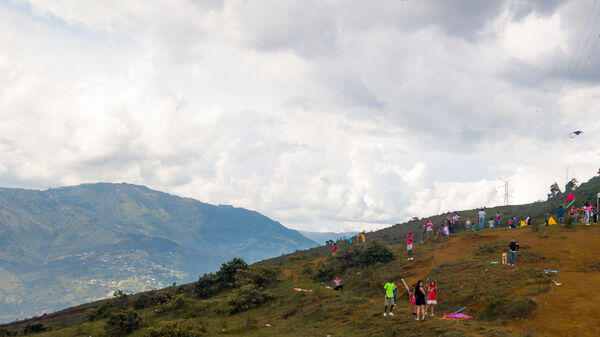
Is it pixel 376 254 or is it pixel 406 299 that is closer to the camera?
pixel 406 299

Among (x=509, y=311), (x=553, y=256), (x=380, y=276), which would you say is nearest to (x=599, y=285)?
(x=509, y=311)

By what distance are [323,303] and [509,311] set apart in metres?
13.6

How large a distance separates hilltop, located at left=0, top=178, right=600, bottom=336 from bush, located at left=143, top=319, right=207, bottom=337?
0.07 metres

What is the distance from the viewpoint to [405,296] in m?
29.6

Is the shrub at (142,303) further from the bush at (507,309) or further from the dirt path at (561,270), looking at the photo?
the bush at (507,309)

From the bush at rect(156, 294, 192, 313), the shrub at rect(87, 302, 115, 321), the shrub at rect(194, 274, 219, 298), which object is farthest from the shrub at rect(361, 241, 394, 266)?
the shrub at rect(87, 302, 115, 321)

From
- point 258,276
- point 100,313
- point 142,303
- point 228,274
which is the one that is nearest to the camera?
point 258,276

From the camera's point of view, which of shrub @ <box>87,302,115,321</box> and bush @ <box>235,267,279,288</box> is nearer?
bush @ <box>235,267,279,288</box>

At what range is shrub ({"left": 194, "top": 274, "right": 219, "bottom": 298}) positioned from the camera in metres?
47.0

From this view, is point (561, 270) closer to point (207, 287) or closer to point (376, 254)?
point (376, 254)

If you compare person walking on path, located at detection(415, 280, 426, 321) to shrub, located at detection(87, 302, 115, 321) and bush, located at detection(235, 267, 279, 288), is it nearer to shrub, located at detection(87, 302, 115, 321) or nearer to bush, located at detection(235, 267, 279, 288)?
bush, located at detection(235, 267, 279, 288)

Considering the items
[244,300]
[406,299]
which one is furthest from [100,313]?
[406,299]

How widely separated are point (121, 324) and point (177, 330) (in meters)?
8.71

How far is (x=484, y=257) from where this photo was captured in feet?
112
